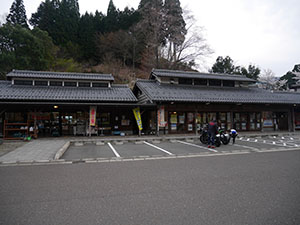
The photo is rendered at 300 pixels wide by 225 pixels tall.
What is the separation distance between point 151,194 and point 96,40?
1441 inches

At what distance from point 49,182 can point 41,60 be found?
2299 centimetres

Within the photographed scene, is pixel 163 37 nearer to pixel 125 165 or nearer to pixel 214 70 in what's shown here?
pixel 214 70

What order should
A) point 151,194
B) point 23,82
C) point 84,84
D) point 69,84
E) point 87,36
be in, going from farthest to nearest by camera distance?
1. point 87,36
2. point 84,84
3. point 69,84
4. point 23,82
5. point 151,194

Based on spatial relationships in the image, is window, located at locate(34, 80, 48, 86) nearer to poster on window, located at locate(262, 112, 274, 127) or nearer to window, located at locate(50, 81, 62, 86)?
window, located at locate(50, 81, 62, 86)

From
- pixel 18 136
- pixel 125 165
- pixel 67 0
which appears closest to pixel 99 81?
pixel 18 136

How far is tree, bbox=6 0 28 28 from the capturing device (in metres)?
32.0

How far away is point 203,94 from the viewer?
17141 millimetres

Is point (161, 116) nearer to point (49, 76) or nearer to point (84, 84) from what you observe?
point (84, 84)

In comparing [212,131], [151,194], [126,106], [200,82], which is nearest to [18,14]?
[126,106]

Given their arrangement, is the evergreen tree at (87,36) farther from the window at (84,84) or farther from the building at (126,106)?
the building at (126,106)

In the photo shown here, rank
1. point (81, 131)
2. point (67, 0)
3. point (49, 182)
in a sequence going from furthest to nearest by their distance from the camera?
point (67, 0) → point (81, 131) → point (49, 182)

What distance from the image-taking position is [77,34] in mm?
36812

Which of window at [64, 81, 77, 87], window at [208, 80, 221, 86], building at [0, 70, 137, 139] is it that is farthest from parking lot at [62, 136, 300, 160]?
window at [208, 80, 221, 86]

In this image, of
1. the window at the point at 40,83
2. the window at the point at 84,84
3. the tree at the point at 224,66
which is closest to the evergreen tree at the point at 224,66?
the tree at the point at 224,66
